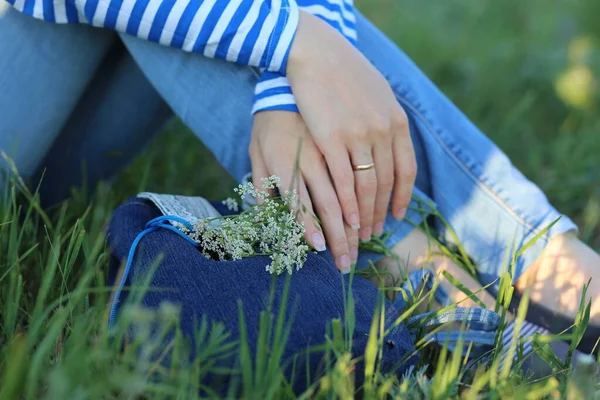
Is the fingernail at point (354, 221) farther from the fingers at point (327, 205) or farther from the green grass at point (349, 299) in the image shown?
the green grass at point (349, 299)

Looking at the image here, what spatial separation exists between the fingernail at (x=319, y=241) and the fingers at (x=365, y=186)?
13 centimetres

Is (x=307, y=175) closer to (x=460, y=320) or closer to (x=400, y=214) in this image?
(x=400, y=214)

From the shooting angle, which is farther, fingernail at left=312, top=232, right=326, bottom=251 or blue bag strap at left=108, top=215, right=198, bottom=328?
fingernail at left=312, top=232, right=326, bottom=251

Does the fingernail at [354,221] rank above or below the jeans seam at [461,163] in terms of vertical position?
below

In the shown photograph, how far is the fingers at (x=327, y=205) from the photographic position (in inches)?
45.8

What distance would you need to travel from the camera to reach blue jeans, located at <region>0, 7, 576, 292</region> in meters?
1.30

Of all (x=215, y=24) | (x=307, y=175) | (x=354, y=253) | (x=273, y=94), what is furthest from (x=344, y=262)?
(x=215, y=24)

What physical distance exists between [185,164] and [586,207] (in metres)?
1.30

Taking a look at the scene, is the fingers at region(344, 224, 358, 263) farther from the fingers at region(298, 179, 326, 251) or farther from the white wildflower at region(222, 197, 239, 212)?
the white wildflower at region(222, 197, 239, 212)

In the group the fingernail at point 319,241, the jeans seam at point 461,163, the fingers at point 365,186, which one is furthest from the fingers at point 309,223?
the jeans seam at point 461,163

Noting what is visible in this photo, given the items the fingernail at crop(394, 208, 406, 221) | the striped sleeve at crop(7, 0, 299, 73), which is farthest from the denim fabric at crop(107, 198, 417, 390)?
the striped sleeve at crop(7, 0, 299, 73)

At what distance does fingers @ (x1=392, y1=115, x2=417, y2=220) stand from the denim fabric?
25 cm

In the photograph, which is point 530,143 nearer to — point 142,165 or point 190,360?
point 142,165

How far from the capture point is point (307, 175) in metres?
1.17
